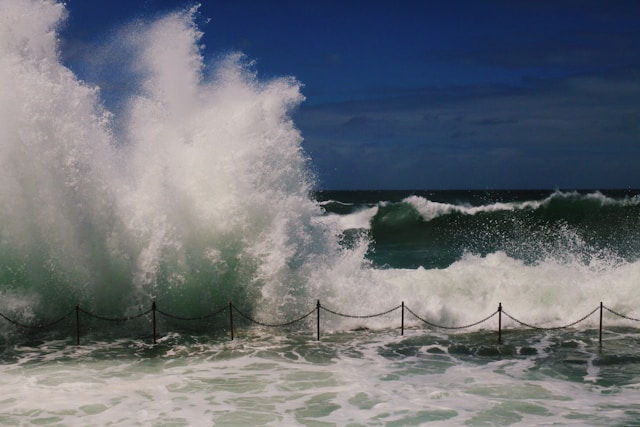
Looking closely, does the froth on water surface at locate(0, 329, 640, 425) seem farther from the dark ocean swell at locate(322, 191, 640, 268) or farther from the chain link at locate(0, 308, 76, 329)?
the dark ocean swell at locate(322, 191, 640, 268)

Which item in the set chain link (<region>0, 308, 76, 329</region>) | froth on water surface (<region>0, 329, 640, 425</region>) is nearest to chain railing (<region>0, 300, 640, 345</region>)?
chain link (<region>0, 308, 76, 329</region>)

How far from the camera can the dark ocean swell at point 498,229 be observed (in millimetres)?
28641

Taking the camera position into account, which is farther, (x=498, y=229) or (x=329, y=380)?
(x=498, y=229)

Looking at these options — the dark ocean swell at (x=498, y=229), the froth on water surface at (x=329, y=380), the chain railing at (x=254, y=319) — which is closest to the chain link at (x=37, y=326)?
the chain railing at (x=254, y=319)

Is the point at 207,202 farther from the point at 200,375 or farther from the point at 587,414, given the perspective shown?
the point at 587,414

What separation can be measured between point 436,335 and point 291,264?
350cm

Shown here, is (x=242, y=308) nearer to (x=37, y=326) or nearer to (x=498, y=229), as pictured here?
(x=37, y=326)

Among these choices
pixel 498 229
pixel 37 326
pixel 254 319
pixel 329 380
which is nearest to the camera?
pixel 329 380

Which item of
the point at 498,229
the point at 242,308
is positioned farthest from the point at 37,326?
the point at 498,229

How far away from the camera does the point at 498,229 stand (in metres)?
41.2

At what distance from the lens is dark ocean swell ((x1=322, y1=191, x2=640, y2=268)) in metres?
28.6

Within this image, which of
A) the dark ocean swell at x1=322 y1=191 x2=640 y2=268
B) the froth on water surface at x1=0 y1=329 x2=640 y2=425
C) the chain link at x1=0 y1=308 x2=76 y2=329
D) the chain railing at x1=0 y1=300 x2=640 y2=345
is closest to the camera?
the froth on water surface at x1=0 y1=329 x2=640 y2=425

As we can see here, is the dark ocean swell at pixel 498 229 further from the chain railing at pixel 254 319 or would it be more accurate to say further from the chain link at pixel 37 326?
the chain link at pixel 37 326

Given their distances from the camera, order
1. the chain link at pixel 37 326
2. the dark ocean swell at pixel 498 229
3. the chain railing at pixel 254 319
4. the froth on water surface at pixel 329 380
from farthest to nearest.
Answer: the dark ocean swell at pixel 498 229 → the chain railing at pixel 254 319 → the chain link at pixel 37 326 → the froth on water surface at pixel 329 380
